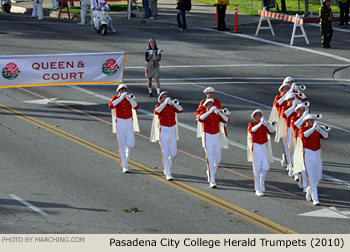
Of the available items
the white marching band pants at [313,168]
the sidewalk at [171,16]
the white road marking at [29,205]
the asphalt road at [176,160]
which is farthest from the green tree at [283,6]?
the white road marking at [29,205]

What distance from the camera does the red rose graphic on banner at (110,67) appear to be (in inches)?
1029

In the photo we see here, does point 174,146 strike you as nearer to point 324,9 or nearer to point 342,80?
point 342,80

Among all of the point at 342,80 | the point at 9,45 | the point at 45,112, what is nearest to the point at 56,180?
the point at 45,112

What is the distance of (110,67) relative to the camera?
2620 cm

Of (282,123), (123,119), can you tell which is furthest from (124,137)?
(282,123)

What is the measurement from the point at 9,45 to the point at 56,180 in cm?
1784

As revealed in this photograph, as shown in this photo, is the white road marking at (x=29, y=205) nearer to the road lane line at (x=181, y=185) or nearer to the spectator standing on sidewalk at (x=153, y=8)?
the road lane line at (x=181, y=185)

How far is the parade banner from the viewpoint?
987 inches

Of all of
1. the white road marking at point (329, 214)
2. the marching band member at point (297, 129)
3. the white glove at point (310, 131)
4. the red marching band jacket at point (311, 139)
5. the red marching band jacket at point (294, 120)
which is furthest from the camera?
the red marching band jacket at point (294, 120)

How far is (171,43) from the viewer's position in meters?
35.9

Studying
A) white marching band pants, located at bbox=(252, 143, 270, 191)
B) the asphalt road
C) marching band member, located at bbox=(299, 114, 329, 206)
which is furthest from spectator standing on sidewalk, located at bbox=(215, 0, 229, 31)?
marching band member, located at bbox=(299, 114, 329, 206)

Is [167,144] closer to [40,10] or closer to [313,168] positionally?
[313,168]

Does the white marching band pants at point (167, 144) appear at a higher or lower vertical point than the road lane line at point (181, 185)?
higher

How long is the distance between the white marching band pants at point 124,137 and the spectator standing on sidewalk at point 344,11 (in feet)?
77.0
